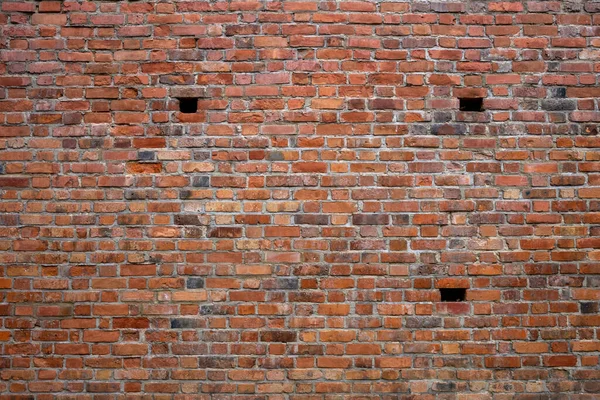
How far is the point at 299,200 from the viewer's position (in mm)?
2680

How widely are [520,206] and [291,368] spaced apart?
1.64m

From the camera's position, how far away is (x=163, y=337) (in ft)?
8.60

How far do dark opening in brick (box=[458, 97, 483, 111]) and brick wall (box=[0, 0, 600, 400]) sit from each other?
0.04 feet

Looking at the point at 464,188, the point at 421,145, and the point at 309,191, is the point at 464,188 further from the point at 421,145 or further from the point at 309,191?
Result: the point at 309,191

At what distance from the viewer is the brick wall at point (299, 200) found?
8.60 feet

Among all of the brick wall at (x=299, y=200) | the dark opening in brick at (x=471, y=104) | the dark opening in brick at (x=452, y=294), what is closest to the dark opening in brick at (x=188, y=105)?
the brick wall at (x=299, y=200)

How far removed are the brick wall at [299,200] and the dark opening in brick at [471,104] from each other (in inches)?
0.5

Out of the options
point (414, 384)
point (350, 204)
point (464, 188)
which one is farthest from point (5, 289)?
point (464, 188)

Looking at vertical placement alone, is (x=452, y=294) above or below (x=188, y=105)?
below

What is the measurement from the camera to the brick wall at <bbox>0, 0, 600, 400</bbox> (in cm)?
262

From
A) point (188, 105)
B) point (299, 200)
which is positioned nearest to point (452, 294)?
point (299, 200)

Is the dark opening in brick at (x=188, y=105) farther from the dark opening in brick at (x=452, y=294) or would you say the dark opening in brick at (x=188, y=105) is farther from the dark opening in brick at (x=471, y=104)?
the dark opening in brick at (x=452, y=294)

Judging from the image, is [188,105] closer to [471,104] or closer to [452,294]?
[471,104]

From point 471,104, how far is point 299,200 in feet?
3.94
